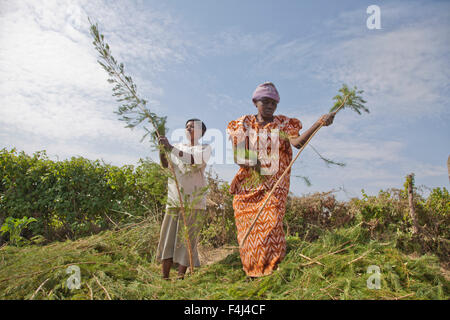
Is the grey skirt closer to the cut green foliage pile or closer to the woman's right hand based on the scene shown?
the cut green foliage pile

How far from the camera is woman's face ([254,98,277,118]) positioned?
4.01 m

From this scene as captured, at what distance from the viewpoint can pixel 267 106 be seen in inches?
158

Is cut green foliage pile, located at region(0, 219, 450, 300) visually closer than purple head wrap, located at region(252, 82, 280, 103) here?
Yes

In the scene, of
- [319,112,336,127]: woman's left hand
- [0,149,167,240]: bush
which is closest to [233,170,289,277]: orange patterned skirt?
[319,112,336,127]: woman's left hand

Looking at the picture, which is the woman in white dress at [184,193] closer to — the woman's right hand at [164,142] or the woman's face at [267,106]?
the woman's right hand at [164,142]

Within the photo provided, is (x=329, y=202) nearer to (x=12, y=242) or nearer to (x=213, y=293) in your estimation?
(x=213, y=293)

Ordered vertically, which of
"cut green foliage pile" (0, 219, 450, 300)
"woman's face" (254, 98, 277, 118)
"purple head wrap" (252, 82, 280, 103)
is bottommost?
"cut green foliage pile" (0, 219, 450, 300)

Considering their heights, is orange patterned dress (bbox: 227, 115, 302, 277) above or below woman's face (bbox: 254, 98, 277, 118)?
below

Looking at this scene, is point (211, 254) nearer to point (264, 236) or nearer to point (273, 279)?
point (264, 236)

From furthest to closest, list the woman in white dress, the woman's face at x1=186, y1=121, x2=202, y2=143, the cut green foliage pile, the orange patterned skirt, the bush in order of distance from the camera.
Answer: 1. the bush
2. the woman's face at x1=186, y1=121, x2=202, y2=143
3. the woman in white dress
4. the orange patterned skirt
5. the cut green foliage pile

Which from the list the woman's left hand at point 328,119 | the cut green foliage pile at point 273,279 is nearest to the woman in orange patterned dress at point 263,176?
the woman's left hand at point 328,119

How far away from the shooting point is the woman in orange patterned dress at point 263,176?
3.72 m
